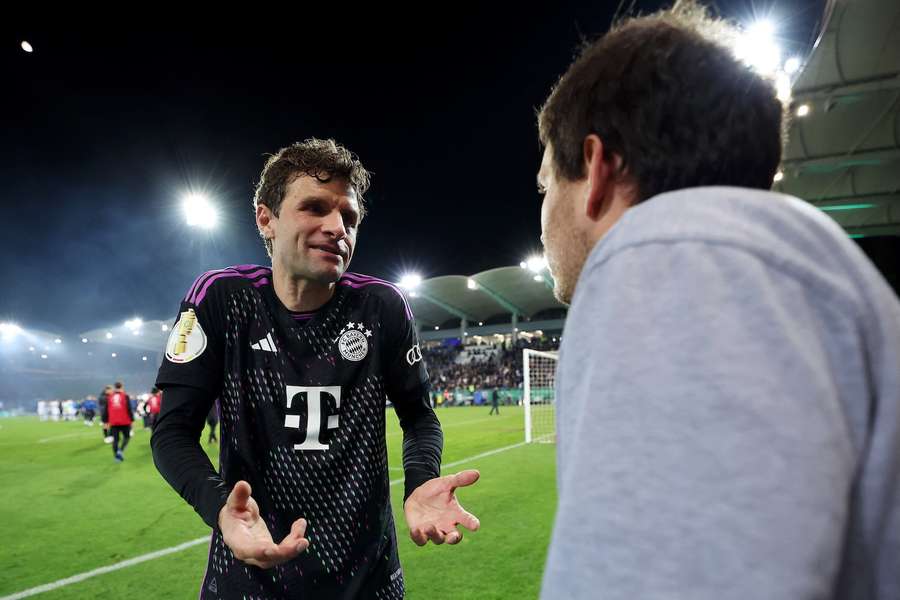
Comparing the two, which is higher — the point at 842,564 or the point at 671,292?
the point at 671,292

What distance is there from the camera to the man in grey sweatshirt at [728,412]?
20.4 inches

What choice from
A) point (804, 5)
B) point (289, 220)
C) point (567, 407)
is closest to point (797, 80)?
point (804, 5)

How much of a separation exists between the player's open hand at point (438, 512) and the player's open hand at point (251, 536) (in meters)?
0.57

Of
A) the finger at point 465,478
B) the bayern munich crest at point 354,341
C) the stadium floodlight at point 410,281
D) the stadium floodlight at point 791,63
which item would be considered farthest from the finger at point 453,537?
the stadium floodlight at point 410,281

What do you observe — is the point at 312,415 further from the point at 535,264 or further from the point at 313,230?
the point at 535,264

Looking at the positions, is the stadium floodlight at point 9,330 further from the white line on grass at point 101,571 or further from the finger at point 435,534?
the finger at point 435,534

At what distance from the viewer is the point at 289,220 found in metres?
2.42

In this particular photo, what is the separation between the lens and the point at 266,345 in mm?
2346

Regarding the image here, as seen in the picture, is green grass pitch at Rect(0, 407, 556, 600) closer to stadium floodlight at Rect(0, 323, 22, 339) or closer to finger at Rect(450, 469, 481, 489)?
finger at Rect(450, 469, 481, 489)

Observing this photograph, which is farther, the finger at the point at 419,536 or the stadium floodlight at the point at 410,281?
the stadium floodlight at the point at 410,281

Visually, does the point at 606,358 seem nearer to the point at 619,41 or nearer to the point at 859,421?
the point at 859,421

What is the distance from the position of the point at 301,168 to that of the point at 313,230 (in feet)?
1.01

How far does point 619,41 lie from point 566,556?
0.94m

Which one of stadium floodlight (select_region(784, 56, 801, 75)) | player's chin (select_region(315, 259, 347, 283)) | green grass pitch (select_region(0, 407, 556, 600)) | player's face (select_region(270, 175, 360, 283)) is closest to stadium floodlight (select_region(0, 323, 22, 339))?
green grass pitch (select_region(0, 407, 556, 600))
